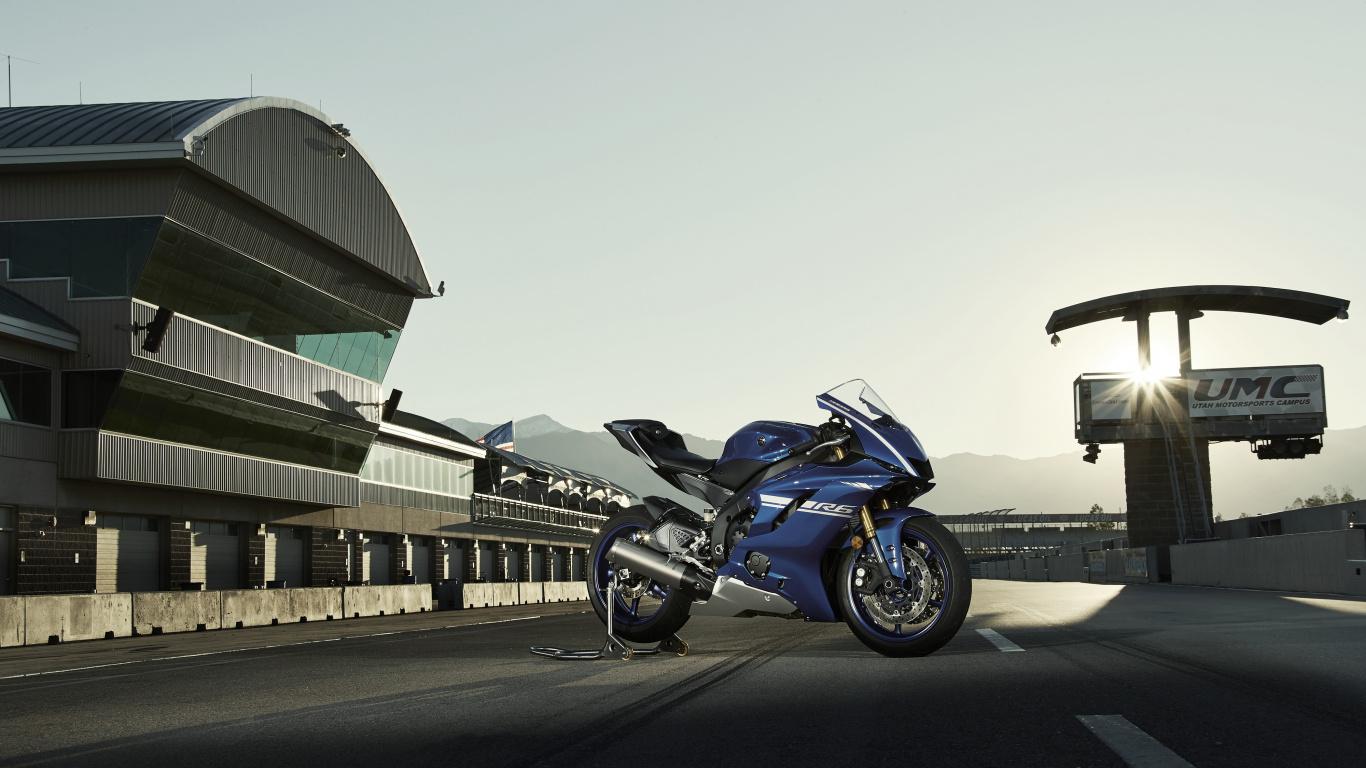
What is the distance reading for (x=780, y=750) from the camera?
4.48m

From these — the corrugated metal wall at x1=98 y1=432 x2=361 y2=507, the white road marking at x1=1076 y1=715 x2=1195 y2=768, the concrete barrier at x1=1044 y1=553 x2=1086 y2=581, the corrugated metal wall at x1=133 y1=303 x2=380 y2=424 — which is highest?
the corrugated metal wall at x1=133 y1=303 x2=380 y2=424

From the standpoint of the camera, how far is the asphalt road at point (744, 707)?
14.6ft

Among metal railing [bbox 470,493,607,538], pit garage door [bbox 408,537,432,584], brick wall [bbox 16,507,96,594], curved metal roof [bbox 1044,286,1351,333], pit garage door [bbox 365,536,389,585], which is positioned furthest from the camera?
curved metal roof [bbox 1044,286,1351,333]

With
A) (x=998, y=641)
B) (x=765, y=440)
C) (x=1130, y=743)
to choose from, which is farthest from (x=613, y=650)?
(x=1130, y=743)

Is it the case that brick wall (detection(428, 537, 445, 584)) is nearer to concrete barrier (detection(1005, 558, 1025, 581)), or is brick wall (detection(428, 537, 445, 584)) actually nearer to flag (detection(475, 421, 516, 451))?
flag (detection(475, 421, 516, 451))

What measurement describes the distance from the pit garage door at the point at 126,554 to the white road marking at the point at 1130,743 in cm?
3119

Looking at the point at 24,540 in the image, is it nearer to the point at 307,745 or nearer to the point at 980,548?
the point at 307,745

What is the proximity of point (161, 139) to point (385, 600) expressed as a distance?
1399 cm

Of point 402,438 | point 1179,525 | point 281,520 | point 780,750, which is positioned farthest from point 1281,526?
point 780,750

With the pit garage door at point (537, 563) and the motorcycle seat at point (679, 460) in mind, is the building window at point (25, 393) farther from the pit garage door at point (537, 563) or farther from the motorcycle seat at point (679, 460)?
the pit garage door at point (537, 563)

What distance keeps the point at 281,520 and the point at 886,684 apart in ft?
122

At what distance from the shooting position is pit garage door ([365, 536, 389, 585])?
46.9 meters

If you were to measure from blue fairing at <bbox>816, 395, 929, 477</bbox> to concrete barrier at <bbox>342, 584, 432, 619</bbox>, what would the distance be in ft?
83.6

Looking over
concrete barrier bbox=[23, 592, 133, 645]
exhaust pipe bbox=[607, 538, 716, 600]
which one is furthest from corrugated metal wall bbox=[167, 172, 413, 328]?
exhaust pipe bbox=[607, 538, 716, 600]
